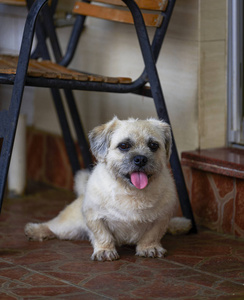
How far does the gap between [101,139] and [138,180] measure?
23 centimetres

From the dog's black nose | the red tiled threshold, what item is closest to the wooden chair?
the red tiled threshold

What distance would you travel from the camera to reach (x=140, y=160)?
93.9 inches

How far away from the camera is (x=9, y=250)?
2.65m

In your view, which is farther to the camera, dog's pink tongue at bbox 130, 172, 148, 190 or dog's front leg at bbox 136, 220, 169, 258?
dog's front leg at bbox 136, 220, 169, 258

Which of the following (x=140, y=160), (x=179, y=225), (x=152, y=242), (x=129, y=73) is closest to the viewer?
(x=140, y=160)

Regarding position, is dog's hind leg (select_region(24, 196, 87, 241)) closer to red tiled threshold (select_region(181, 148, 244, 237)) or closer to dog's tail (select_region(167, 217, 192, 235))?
dog's tail (select_region(167, 217, 192, 235))

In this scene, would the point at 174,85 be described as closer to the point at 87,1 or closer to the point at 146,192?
the point at 87,1

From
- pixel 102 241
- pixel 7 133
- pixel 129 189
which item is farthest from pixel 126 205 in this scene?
pixel 7 133

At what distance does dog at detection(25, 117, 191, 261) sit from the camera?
2.44m

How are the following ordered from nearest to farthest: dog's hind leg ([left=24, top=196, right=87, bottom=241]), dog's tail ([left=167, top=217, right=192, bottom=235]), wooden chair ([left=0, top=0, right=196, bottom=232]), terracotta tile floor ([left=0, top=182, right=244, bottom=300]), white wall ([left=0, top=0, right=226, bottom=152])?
1. terracotta tile floor ([left=0, top=182, right=244, bottom=300])
2. wooden chair ([left=0, top=0, right=196, bottom=232])
3. dog's hind leg ([left=24, top=196, right=87, bottom=241])
4. dog's tail ([left=167, top=217, right=192, bottom=235])
5. white wall ([left=0, top=0, right=226, bottom=152])

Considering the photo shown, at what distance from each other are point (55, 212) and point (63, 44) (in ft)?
4.04

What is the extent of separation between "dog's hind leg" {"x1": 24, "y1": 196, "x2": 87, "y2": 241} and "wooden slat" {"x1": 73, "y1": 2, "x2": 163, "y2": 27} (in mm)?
920

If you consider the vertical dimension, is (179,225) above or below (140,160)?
below

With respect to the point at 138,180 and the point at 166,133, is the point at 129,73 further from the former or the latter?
the point at 138,180
